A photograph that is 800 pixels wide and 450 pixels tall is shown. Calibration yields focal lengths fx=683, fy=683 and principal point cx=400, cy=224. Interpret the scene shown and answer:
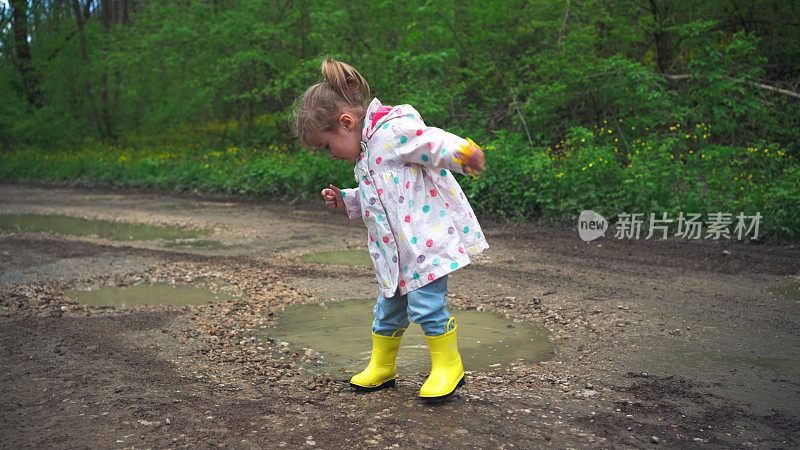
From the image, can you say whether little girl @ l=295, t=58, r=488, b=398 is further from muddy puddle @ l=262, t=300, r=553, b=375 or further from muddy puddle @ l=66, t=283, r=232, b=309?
muddy puddle @ l=66, t=283, r=232, b=309

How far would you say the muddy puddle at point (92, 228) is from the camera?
8.74 m

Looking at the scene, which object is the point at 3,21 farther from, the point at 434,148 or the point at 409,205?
the point at 434,148


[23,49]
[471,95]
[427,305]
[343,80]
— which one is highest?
[23,49]

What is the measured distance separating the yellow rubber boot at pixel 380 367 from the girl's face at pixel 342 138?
2.99 feet

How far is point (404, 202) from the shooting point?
307 centimetres

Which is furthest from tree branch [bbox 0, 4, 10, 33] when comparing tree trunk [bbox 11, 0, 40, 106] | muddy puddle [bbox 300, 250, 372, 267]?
muddy puddle [bbox 300, 250, 372, 267]

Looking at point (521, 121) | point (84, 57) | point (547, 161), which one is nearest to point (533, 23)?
point (521, 121)

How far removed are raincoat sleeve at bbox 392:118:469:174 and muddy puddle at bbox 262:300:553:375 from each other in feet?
4.11

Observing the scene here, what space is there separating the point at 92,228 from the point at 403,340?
6812 mm

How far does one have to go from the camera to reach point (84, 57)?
836 inches

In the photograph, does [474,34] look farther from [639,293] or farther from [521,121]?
[639,293]

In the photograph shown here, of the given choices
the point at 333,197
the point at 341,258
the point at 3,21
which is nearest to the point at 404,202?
the point at 333,197

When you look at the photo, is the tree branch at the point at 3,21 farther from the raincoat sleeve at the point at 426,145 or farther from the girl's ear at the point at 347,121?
the raincoat sleeve at the point at 426,145

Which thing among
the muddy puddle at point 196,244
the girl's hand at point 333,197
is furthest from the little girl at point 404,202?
the muddy puddle at point 196,244
